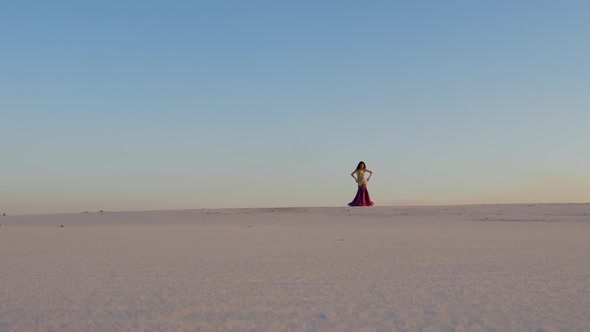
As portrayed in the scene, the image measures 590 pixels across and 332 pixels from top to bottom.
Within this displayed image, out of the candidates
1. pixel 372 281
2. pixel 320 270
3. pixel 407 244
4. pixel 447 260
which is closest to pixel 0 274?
pixel 320 270

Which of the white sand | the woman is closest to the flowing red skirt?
the woman

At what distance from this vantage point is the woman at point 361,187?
20.5m

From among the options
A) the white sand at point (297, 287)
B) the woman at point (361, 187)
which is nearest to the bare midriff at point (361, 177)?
the woman at point (361, 187)

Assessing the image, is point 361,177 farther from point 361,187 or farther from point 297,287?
point 297,287

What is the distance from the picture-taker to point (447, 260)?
5.00 metres

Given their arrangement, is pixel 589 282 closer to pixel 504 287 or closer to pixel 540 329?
pixel 504 287

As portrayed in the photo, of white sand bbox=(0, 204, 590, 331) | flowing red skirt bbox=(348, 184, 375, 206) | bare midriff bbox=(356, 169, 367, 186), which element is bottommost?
white sand bbox=(0, 204, 590, 331)

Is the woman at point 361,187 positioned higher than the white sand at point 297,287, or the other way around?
the woman at point 361,187

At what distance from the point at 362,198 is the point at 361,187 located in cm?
43

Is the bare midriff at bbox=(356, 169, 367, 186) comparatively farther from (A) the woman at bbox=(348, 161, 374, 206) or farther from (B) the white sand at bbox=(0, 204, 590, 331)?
(B) the white sand at bbox=(0, 204, 590, 331)

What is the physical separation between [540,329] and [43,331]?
8.19ft

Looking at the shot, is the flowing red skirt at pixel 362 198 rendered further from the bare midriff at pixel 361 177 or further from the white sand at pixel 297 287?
the white sand at pixel 297 287

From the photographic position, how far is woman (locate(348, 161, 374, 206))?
67.2 ft

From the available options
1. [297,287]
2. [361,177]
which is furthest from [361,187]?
[297,287]
